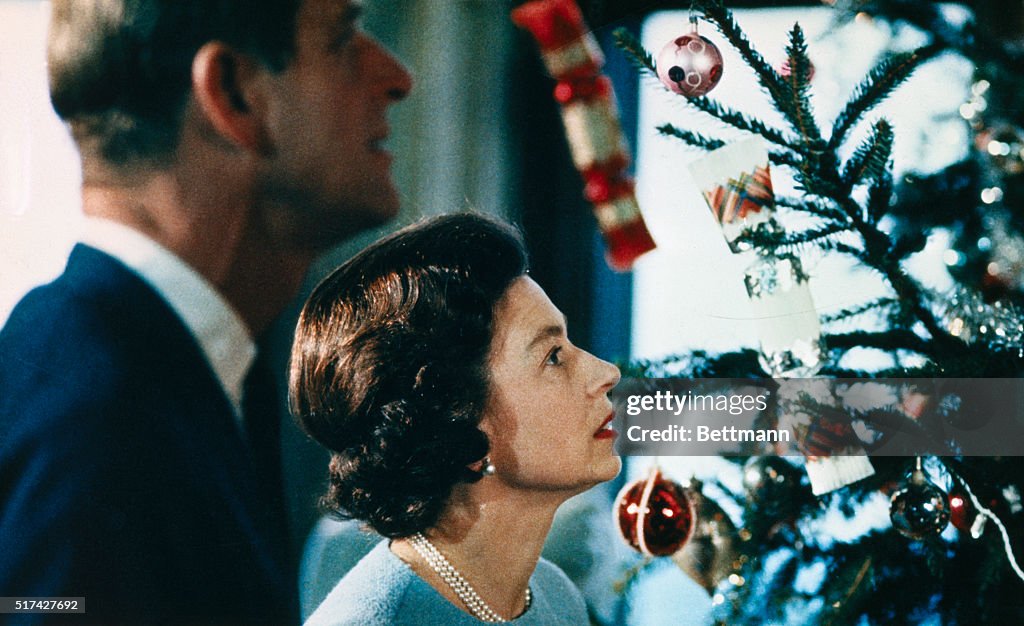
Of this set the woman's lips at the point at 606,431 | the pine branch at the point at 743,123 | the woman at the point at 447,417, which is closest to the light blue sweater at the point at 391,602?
the woman at the point at 447,417

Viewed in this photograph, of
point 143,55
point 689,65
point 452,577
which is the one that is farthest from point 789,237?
point 143,55

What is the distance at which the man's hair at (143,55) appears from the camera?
151cm

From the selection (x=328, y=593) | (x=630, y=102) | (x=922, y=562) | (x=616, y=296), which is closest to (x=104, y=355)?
(x=328, y=593)

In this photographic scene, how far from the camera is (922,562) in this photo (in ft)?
4.80

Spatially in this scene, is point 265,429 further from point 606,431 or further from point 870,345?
point 870,345

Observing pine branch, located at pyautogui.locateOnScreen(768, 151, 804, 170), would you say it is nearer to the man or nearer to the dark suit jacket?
the man

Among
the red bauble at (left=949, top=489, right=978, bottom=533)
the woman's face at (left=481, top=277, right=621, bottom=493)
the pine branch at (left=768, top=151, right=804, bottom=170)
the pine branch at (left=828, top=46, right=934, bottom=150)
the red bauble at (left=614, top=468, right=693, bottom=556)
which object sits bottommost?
the red bauble at (left=949, top=489, right=978, bottom=533)

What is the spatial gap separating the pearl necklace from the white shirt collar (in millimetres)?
348

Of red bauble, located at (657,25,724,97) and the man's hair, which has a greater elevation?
the man's hair

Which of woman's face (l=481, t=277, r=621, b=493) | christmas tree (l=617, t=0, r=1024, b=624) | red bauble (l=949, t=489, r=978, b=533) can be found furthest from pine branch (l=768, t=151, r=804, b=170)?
red bauble (l=949, t=489, r=978, b=533)

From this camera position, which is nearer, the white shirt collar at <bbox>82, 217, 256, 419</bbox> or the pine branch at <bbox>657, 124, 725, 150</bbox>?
the pine branch at <bbox>657, 124, 725, 150</bbox>

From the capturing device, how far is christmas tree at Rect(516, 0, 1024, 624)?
131 cm

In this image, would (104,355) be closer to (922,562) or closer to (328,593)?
(328,593)

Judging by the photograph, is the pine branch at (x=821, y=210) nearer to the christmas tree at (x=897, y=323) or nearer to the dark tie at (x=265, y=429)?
the christmas tree at (x=897, y=323)
